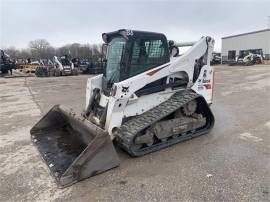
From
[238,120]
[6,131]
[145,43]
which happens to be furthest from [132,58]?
[6,131]

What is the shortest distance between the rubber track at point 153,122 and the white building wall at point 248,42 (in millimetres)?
48066

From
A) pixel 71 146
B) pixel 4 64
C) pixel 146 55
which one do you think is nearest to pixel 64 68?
pixel 4 64

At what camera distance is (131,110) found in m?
4.32

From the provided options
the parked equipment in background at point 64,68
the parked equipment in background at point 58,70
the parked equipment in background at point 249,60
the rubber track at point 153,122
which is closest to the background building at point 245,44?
the parked equipment in background at point 249,60

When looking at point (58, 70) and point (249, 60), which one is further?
point (249, 60)

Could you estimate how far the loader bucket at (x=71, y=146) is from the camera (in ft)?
10.8

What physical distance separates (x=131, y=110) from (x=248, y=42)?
176ft

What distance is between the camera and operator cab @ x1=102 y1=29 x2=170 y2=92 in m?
4.39

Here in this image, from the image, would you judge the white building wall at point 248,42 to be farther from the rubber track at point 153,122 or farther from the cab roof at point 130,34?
the cab roof at point 130,34

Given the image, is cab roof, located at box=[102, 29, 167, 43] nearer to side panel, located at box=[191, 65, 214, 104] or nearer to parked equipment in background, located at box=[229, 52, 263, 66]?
side panel, located at box=[191, 65, 214, 104]

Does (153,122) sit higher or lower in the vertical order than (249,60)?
lower

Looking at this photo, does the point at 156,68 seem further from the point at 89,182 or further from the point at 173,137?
the point at 89,182

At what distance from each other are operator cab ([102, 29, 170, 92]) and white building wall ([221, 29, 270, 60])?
158 feet

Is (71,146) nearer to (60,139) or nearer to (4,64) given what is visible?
(60,139)
